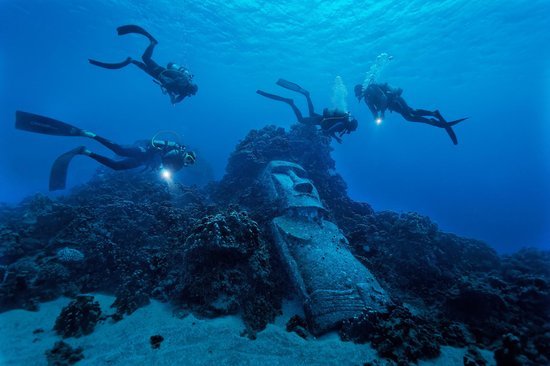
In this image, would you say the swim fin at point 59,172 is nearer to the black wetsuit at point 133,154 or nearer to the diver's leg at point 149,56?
the black wetsuit at point 133,154

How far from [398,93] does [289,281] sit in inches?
304

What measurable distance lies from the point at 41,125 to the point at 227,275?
19.8 feet

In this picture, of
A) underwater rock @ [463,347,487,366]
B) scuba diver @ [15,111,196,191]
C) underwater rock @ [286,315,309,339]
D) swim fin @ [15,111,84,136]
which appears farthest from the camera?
scuba diver @ [15,111,196,191]

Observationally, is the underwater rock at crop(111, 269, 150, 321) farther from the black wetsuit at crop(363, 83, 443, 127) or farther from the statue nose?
the black wetsuit at crop(363, 83, 443, 127)

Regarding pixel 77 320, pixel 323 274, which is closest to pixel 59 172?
pixel 77 320

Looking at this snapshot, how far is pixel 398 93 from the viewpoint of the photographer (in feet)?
31.8

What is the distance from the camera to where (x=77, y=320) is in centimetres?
432

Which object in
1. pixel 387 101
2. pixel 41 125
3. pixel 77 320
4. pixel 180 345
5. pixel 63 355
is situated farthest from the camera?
pixel 387 101

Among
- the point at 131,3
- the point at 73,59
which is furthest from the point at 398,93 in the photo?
the point at 73,59

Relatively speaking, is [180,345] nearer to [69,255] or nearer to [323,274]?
[323,274]

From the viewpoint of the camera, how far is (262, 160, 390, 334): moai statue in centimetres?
477

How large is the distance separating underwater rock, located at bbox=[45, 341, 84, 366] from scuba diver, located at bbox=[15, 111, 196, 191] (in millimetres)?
4101

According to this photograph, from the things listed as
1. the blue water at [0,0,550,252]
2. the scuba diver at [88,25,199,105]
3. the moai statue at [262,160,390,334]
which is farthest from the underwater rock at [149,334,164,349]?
the blue water at [0,0,550,252]

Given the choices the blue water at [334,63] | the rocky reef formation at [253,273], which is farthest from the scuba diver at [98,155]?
the blue water at [334,63]
